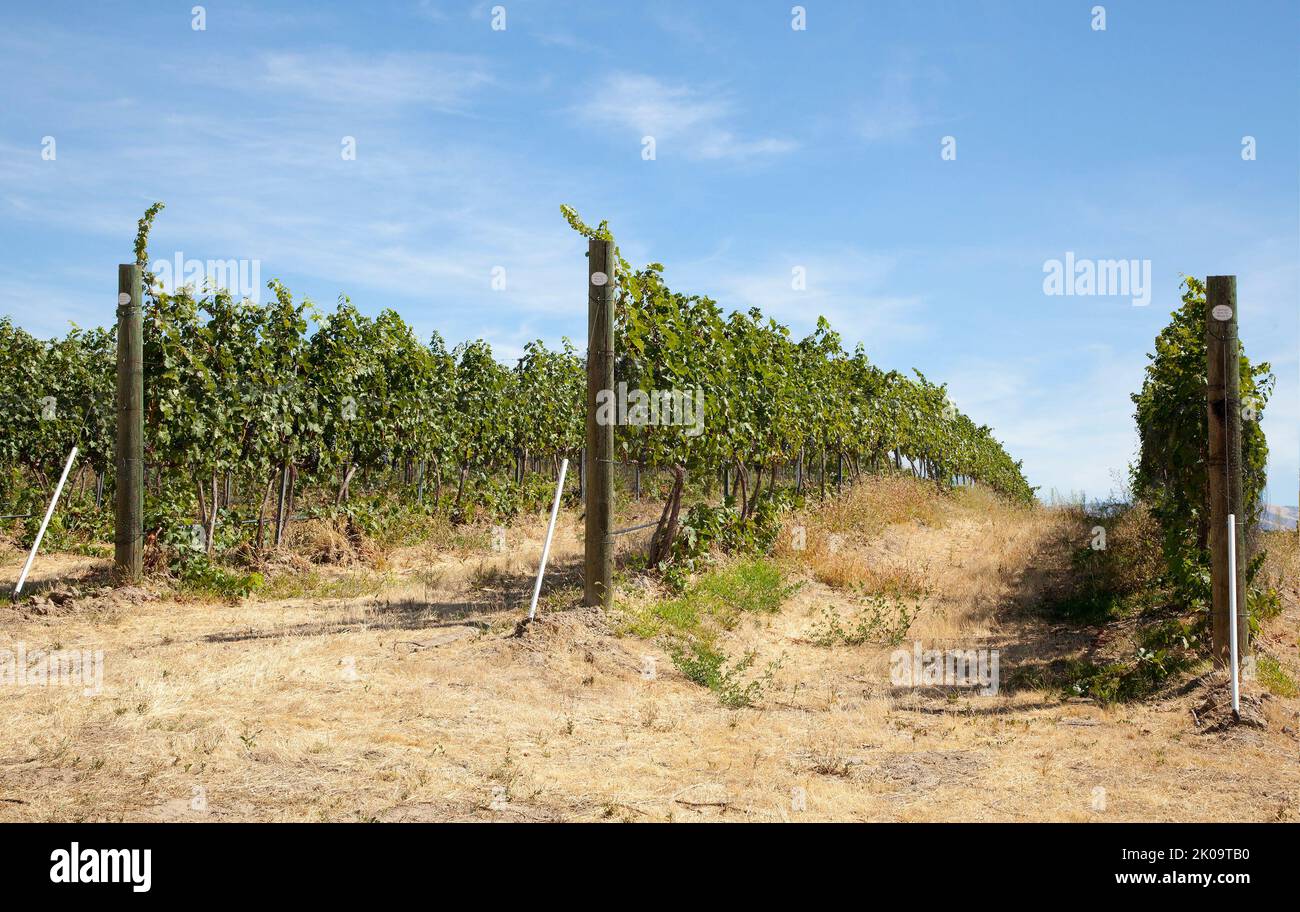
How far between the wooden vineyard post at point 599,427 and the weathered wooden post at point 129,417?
5834 mm

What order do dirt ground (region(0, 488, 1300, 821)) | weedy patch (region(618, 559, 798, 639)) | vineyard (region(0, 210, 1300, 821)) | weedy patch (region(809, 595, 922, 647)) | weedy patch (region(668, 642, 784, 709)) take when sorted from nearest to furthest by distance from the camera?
1. dirt ground (region(0, 488, 1300, 821))
2. vineyard (region(0, 210, 1300, 821))
3. weedy patch (region(668, 642, 784, 709))
4. weedy patch (region(618, 559, 798, 639))
5. weedy patch (region(809, 595, 922, 647))

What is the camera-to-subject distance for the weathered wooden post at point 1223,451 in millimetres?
8750

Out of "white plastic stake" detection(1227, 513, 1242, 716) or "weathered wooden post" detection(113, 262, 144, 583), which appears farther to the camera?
"weathered wooden post" detection(113, 262, 144, 583)

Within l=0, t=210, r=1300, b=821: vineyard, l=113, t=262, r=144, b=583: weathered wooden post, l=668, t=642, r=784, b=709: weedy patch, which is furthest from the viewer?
l=113, t=262, r=144, b=583: weathered wooden post

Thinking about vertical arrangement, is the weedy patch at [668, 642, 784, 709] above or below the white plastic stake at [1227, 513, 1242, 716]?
below

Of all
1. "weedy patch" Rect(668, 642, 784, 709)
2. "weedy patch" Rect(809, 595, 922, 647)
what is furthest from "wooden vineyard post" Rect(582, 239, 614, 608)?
"weedy patch" Rect(809, 595, 922, 647)

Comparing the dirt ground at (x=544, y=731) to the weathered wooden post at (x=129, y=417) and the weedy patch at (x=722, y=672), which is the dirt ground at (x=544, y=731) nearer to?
the weedy patch at (x=722, y=672)

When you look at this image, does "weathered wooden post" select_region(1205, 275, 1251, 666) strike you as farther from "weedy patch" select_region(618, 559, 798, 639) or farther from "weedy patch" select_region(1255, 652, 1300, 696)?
"weedy patch" select_region(618, 559, 798, 639)

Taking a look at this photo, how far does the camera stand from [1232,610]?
826cm

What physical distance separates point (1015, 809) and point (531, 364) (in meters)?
22.4

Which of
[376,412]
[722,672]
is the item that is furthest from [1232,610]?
[376,412]

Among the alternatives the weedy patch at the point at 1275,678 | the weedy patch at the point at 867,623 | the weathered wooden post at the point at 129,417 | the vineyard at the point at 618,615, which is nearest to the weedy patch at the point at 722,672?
the vineyard at the point at 618,615

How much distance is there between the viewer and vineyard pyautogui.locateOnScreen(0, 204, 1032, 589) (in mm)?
12500

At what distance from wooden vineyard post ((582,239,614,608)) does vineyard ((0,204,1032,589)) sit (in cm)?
92
